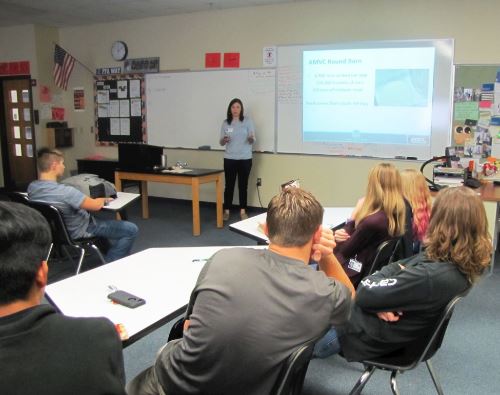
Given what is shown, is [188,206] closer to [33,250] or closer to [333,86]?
[333,86]

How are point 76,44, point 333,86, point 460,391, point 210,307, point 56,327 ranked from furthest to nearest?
1. point 76,44
2. point 333,86
3. point 460,391
4. point 210,307
5. point 56,327

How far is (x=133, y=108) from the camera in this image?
7293 millimetres

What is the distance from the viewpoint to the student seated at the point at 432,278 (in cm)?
169

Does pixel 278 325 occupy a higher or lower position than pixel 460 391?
higher

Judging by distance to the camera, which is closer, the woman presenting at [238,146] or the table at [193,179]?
the table at [193,179]

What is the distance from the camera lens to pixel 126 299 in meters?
1.78

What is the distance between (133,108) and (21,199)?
4.05m

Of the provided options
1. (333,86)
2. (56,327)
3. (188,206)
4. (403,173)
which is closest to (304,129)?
(333,86)

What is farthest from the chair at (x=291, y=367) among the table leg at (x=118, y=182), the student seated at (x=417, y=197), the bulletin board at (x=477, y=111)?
the table leg at (x=118, y=182)

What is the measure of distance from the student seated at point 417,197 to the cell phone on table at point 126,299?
5.45 feet

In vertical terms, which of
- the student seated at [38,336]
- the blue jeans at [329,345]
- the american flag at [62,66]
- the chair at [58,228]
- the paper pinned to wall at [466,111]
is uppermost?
the american flag at [62,66]

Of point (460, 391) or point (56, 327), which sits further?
point (460, 391)

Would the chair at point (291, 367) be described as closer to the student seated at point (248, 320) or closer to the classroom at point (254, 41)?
the student seated at point (248, 320)

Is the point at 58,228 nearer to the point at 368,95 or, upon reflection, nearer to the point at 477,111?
the point at 368,95
